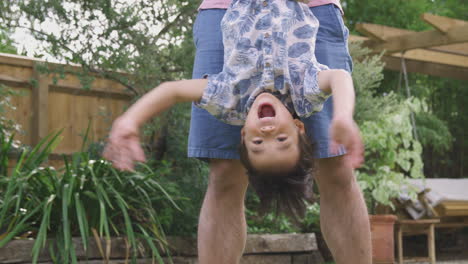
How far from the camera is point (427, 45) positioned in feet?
21.0

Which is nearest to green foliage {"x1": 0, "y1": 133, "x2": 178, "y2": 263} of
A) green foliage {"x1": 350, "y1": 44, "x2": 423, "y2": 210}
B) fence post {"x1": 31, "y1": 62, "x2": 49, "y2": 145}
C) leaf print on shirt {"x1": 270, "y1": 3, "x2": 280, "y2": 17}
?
leaf print on shirt {"x1": 270, "y1": 3, "x2": 280, "y2": 17}

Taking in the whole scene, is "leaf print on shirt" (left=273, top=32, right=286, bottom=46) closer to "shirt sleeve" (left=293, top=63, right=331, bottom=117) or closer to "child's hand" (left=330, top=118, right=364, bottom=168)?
"shirt sleeve" (left=293, top=63, right=331, bottom=117)

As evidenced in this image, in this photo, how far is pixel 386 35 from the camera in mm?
6609

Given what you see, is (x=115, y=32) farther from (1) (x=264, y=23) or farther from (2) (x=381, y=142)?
(1) (x=264, y=23)

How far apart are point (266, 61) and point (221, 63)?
12.3 inches

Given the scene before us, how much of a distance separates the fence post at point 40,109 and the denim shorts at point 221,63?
424 cm

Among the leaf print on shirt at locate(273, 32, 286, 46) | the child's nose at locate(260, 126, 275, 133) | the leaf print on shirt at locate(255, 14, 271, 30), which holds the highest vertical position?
the leaf print on shirt at locate(255, 14, 271, 30)

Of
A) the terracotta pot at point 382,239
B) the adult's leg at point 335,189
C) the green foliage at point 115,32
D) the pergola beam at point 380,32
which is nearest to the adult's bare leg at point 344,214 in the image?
the adult's leg at point 335,189

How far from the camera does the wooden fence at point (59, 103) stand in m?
6.03

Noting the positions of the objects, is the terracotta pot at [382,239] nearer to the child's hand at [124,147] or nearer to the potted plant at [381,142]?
the potted plant at [381,142]

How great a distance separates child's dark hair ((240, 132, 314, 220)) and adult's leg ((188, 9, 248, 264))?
16cm

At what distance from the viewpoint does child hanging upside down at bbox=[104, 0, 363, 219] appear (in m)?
1.75

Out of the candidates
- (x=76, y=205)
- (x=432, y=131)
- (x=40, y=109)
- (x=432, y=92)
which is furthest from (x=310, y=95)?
(x=432, y=92)

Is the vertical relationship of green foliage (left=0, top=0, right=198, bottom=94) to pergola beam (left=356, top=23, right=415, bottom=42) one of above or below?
below
